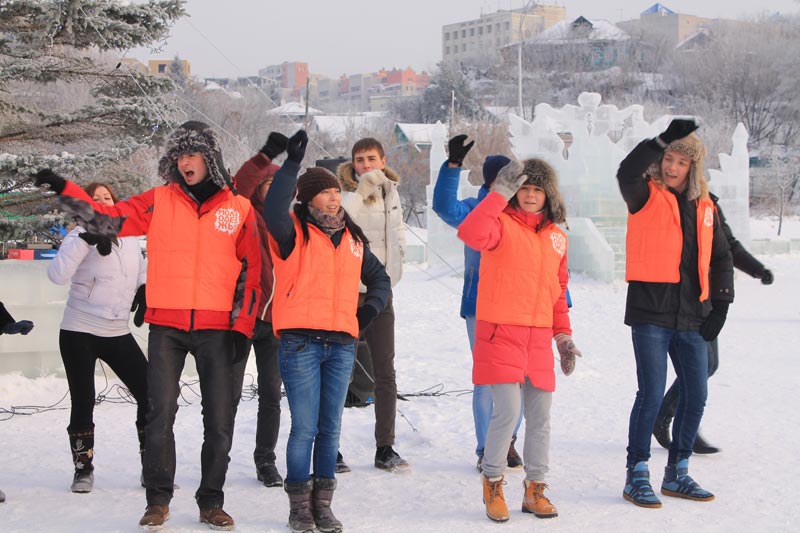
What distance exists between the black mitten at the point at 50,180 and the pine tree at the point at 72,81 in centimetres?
314

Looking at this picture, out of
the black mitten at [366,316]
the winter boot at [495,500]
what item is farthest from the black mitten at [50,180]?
the winter boot at [495,500]

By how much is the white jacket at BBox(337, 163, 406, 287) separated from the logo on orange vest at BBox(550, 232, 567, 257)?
1091 mm

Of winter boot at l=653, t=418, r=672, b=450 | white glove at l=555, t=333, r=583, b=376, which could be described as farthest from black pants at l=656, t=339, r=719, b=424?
white glove at l=555, t=333, r=583, b=376

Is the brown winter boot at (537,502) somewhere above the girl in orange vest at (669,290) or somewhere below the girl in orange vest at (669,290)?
below

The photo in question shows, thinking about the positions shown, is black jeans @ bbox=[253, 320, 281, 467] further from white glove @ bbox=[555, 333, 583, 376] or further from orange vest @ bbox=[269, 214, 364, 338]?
white glove @ bbox=[555, 333, 583, 376]

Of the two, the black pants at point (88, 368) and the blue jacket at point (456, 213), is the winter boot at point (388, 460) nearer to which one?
the blue jacket at point (456, 213)

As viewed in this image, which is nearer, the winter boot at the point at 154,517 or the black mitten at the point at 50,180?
the black mitten at the point at 50,180

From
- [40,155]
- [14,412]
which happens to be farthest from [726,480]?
[40,155]

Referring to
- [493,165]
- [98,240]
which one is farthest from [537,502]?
[98,240]

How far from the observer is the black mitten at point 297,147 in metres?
3.92

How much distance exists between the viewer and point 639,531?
415 centimetres

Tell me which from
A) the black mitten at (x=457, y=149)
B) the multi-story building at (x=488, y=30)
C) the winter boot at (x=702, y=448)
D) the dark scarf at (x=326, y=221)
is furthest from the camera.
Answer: the multi-story building at (x=488, y=30)

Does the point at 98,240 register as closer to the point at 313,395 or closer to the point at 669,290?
the point at 313,395

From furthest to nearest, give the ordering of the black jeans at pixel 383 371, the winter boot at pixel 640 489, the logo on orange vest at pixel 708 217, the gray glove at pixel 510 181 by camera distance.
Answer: the black jeans at pixel 383 371
the logo on orange vest at pixel 708 217
the winter boot at pixel 640 489
the gray glove at pixel 510 181
